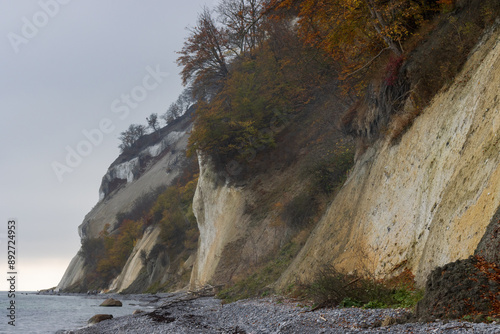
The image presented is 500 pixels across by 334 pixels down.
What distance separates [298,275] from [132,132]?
336ft

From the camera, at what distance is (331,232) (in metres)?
15.8

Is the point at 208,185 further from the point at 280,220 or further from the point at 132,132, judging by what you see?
the point at 132,132

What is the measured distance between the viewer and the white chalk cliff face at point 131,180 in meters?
79.8

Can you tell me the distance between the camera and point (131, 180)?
96.2 m

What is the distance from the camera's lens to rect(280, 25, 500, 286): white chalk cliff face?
7824mm

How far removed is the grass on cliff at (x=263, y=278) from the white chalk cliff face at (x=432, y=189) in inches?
147

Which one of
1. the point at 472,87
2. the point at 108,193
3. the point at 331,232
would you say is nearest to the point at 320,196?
the point at 331,232

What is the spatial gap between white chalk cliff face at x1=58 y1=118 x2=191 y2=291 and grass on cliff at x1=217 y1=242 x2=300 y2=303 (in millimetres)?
42651

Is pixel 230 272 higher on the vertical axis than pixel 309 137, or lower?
lower

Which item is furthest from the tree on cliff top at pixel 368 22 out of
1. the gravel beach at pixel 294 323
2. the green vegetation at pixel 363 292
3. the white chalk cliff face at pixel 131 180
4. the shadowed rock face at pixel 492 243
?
Result: the white chalk cliff face at pixel 131 180

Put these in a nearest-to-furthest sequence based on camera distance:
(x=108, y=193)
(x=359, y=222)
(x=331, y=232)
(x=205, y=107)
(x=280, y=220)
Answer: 1. (x=359, y=222)
2. (x=331, y=232)
3. (x=280, y=220)
4. (x=205, y=107)
5. (x=108, y=193)

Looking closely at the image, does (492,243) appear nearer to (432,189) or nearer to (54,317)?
(432,189)

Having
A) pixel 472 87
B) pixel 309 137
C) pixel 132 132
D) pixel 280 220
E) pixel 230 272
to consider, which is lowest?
pixel 230 272

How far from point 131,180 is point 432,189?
92.9 metres
